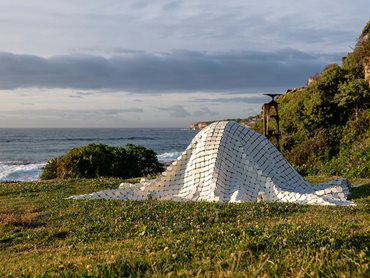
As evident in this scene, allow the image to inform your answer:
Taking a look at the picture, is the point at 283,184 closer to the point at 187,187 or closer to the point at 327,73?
the point at 187,187

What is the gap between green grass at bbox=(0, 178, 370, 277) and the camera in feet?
16.9

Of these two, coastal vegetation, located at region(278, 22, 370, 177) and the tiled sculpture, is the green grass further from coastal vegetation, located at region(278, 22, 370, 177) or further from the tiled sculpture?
coastal vegetation, located at region(278, 22, 370, 177)

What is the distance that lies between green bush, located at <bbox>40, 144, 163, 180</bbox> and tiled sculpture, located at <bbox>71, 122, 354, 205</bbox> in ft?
24.0

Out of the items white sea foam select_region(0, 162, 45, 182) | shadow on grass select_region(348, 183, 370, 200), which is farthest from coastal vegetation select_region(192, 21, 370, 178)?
white sea foam select_region(0, 162, 45, 182)

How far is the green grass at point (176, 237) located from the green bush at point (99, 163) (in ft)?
20.4

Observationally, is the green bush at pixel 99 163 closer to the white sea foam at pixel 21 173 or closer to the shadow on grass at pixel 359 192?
the shadow on grass at pixel 359 192

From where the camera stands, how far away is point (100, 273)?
16.7 feet

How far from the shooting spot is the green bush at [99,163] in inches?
914

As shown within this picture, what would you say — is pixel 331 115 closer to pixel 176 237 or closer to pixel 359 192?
pixel 359 192

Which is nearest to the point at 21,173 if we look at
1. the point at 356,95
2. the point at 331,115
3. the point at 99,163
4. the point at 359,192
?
the point at 99,163

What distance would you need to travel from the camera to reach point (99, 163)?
77.1 feet

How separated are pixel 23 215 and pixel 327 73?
21.9 meters

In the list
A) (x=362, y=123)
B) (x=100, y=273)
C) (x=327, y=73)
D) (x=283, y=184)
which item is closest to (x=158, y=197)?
(x=283, y=184)

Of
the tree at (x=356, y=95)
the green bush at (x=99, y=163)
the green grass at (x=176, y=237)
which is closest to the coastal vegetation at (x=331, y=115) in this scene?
the tree at (x=356, y=95)
